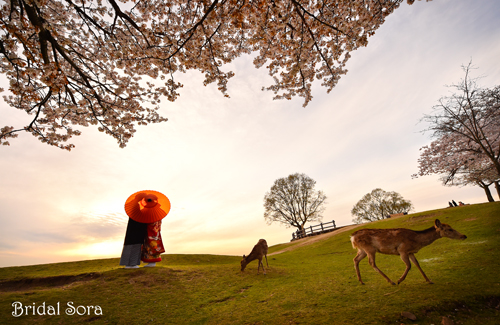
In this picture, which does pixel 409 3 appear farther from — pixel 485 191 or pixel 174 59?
pixel 485 191

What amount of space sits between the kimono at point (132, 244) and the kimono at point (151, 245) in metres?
0.21

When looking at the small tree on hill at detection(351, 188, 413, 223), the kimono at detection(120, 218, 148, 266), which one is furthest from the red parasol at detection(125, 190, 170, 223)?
the small tree on hill at detection(351, 188, 413, 223)

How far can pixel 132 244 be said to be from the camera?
9414 millimetres

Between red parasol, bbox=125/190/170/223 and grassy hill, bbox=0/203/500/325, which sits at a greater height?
red parasol, bbox=125/190/170/223

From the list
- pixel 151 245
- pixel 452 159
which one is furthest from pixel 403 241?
pixel 452 159

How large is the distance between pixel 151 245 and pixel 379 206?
4358 centimetres

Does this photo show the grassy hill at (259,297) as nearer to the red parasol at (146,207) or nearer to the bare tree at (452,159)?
the red parasol at (146,207)

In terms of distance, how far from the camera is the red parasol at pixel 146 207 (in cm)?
901

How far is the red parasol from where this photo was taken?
9008 mm

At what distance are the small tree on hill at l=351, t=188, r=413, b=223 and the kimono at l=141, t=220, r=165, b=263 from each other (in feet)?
140

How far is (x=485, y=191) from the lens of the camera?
28.4 metres

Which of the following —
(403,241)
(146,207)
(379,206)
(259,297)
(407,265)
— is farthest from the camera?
(379,206)

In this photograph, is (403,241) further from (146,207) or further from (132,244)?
(132,244)

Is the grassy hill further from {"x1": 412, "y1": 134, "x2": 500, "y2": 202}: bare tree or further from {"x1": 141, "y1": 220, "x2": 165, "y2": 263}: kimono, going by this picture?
{"x1": 412, "y1": 134, "x2": 500, "y2": 202}: bare tree
